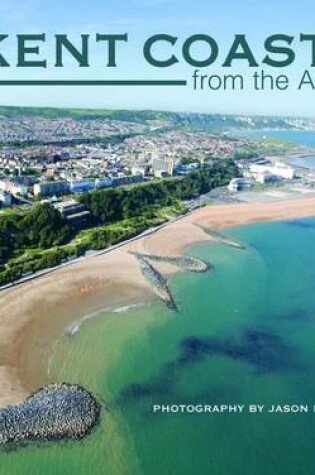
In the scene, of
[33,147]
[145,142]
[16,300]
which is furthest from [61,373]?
[145,142]

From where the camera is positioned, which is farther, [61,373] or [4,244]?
[4,244]

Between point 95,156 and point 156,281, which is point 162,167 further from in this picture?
point 156,281

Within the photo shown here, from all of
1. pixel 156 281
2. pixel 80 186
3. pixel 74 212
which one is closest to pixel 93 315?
pixel 156 281

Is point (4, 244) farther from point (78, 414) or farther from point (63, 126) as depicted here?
point (63, 126)

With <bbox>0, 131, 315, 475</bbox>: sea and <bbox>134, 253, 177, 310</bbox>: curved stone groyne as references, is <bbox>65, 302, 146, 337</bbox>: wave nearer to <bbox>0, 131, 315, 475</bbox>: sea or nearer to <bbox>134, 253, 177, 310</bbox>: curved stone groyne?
<bbox>0, 131, 315, 475</bbox>: sea

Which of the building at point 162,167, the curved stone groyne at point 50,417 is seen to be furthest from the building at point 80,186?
the curved stone groyne at point 50,417

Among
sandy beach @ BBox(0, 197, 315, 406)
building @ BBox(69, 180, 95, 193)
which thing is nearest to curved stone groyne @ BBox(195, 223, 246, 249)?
sandy beach @ BBox(0, 197, 315, 406)
